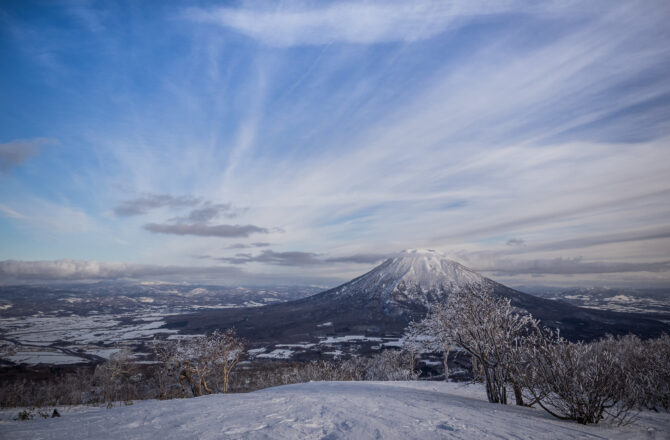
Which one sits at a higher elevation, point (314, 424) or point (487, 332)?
point (487, 332)

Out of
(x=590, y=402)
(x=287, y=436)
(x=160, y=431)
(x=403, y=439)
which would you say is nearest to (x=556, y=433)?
(x=590, y=402)

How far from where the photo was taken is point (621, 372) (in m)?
11.6

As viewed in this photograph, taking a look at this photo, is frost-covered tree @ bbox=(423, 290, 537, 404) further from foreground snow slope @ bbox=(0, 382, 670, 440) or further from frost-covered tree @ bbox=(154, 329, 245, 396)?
frost-covered tree @ bbox=(154, 329, 245, 396)

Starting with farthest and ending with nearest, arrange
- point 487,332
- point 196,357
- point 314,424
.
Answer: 1. point 196,357
2. point 487,332
3. point 314,424

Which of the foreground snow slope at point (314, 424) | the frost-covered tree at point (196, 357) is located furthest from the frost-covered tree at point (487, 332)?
the frost-covered tree at point (196, 357)

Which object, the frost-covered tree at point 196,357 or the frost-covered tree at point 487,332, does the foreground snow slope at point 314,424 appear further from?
the frost-covered tree at point 196,357

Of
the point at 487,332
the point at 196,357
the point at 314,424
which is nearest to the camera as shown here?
the point at 314,424

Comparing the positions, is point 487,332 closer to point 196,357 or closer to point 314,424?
point 314,424

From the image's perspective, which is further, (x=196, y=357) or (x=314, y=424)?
(x=196, y=357)

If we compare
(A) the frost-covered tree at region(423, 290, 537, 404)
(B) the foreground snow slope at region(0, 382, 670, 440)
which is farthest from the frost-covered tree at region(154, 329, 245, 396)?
(A) the frost-covered tree at region(423, 290, 537, 404)

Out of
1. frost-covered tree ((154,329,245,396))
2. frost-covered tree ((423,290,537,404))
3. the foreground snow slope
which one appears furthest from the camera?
frost-covered tree ((154,329,245,396))

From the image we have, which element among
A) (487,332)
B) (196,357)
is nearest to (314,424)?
(487,332)

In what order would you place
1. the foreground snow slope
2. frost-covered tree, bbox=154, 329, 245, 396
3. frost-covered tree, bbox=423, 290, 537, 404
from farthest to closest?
1. frost-covered tree, bbox=154, 329, 245, 396
2. frost-covered tree, bbox=423, 290, 537, 404
3. the foreground snow slope

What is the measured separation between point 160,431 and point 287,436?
3927mm
